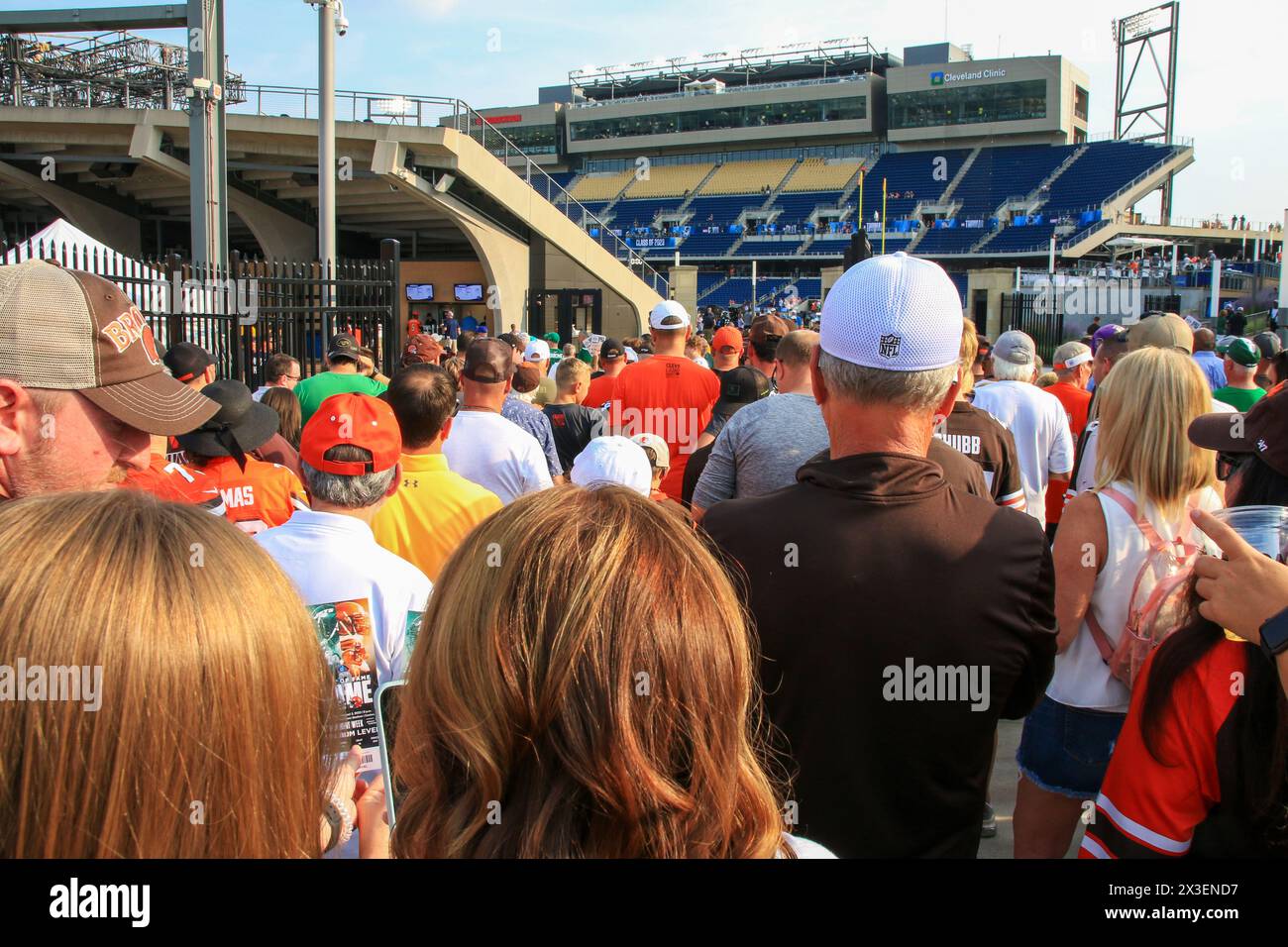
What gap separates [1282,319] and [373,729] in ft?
60.9

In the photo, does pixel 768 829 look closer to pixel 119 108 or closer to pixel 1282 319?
pixel 1282 319

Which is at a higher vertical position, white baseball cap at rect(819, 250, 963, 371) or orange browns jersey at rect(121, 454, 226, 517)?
white baseball cap at rect(819, 250, 963, 371)

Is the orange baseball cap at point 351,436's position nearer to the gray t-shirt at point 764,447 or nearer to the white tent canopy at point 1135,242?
the gray t-shirt at point 764,447

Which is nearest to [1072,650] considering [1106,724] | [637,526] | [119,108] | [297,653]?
[1106,724]

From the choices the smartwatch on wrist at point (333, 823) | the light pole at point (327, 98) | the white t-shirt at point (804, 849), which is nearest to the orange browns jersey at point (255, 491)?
the smartwatch on wrist at point (333, 823)

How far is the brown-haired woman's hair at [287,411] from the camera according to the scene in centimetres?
540

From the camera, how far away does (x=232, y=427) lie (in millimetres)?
3855

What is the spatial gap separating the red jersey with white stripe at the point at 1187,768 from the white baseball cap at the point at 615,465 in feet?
7.78

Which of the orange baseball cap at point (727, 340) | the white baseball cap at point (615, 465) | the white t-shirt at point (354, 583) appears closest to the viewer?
the white t-shirt at point (354, 583)

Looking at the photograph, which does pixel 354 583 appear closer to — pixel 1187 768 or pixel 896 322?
pixel 896 322

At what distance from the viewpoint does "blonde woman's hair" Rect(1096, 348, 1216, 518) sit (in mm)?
2799

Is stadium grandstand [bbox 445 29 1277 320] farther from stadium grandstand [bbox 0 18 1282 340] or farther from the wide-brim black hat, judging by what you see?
the wide-brim black hat

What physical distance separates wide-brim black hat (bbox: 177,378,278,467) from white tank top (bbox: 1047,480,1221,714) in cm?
314

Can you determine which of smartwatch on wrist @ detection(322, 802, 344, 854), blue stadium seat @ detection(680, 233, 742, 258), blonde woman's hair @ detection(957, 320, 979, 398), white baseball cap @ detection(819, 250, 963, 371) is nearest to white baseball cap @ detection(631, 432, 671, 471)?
blonde woman's hair @ detection(957, 320, 979, 398)
